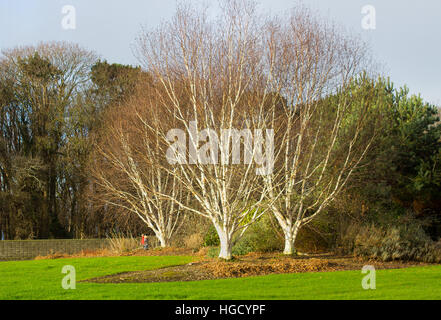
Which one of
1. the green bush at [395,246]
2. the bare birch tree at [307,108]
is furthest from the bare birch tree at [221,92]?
the green bush at [395,246]

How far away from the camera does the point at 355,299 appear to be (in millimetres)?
8805

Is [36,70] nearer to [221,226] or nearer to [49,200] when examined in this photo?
[49,200]

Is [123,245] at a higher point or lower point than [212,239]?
lower

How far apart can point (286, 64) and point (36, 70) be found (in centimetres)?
2133

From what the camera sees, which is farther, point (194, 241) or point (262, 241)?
point (194, 241)

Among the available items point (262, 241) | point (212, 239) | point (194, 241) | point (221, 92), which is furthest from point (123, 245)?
point (221, 92)

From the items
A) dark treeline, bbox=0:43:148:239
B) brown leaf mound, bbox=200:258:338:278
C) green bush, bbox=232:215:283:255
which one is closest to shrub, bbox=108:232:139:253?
dark treeline, bbox=0:43:148:239

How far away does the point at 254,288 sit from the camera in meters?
10.1

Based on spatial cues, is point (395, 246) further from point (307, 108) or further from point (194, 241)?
point (194, 241)

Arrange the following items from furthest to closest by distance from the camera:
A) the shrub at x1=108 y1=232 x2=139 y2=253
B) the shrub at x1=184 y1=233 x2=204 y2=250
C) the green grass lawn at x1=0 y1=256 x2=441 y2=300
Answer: the shrub at x1=108 y1=232 x2=139 y2=253 → the shrub at x1=184 y1=233 x2=204 y2=250 → the green grass lawn at x1=0 y1=256 x2=441 y2=300

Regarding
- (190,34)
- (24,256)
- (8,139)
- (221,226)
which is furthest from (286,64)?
(8,139)

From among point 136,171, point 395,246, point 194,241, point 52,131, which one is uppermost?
point 52,131

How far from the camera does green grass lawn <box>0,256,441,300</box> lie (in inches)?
364

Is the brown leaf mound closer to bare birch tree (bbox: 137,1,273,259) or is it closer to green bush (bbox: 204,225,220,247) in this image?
bare birch tree (bbox: 137,1,273,259)
